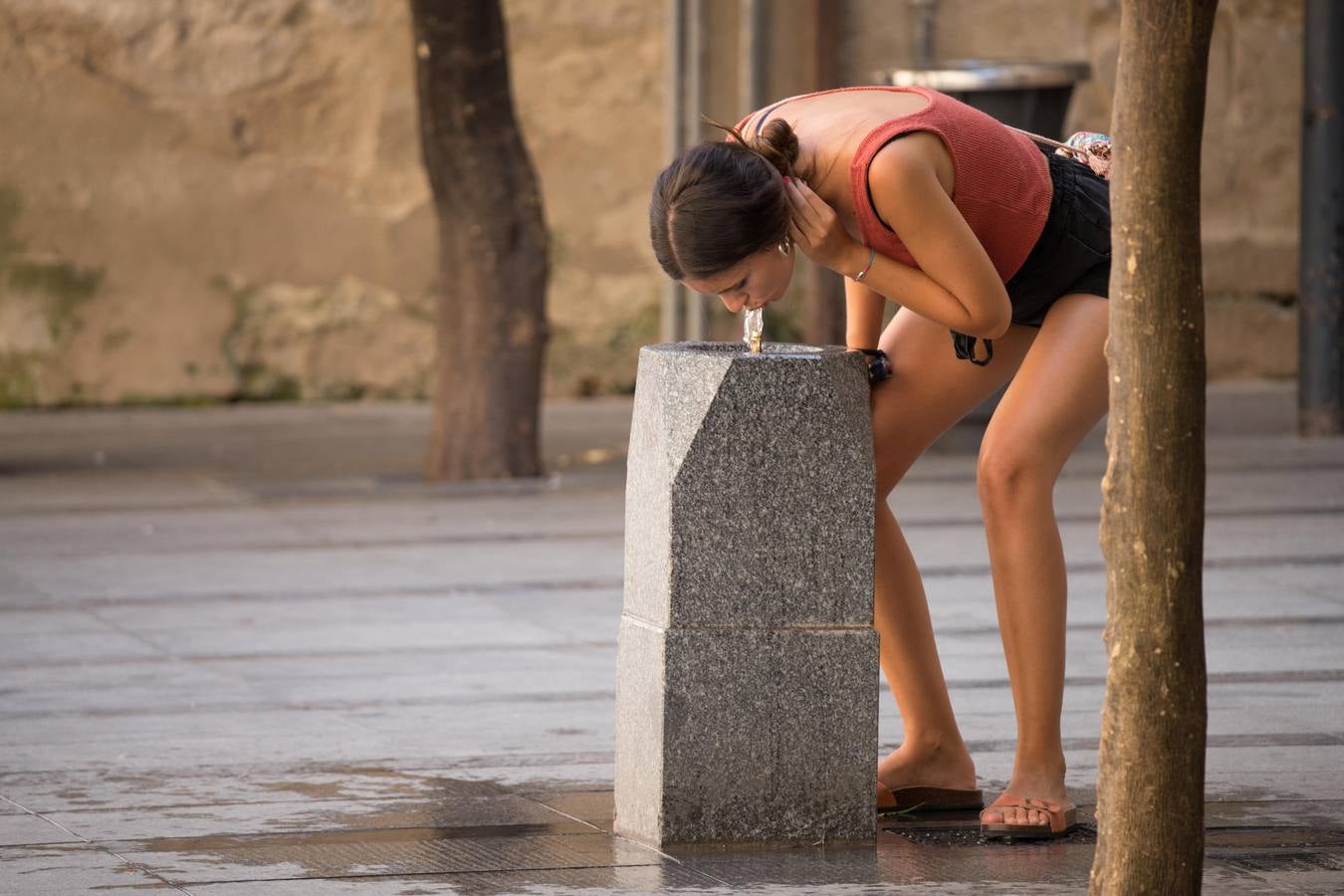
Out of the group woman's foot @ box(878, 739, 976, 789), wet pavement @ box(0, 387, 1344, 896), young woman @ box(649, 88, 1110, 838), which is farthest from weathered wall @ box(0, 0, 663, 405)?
woman's foot @ box(878, 739, 976, 789)

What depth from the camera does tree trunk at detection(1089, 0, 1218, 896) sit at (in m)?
3.23

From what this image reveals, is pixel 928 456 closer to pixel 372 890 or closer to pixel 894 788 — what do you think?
pixel 894 788

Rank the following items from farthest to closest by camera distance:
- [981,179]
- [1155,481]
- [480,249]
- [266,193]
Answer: [266,193]
[480,249]
[981,179]
[1155,481]

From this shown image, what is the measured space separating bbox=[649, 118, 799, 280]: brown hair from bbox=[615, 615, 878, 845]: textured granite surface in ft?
2.18

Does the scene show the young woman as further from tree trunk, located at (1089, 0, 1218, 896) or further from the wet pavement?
tree trunk, located at (1089, 0, 1218, 896)

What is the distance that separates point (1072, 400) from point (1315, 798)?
3.24ft

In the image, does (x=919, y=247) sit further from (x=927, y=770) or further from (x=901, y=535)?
(x=927, y=770)

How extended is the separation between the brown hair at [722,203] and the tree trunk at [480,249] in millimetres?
5186

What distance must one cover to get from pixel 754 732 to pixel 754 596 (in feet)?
0.81

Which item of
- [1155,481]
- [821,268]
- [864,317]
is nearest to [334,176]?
[821,268]

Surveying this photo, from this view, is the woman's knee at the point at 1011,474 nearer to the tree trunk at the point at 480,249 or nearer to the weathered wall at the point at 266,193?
the tree trunk at the point at 480,249

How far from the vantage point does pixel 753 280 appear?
4098 mm

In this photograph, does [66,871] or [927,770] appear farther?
[927,770]

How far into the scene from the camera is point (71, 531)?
8.39m
